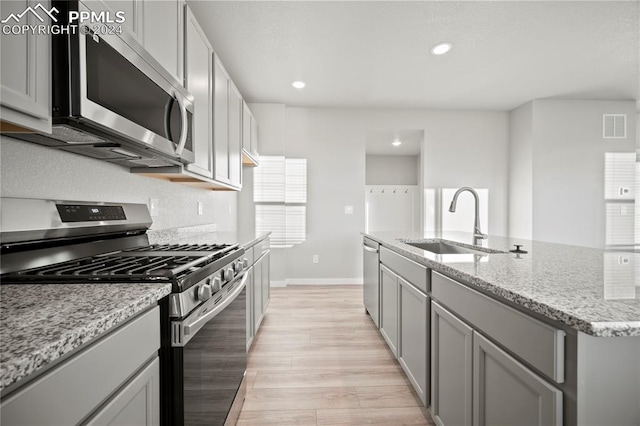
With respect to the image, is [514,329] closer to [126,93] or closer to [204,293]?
[204,293]

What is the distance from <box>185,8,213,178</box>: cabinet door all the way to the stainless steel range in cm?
61

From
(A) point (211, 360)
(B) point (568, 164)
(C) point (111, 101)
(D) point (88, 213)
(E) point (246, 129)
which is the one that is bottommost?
(A) point (211, 360)

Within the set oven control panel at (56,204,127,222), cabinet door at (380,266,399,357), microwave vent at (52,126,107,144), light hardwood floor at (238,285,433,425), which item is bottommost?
light hardwood floor at (238,285,433,425)

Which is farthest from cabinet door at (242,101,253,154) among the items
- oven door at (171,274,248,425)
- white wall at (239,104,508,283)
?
oven door at (171,274,248,425)

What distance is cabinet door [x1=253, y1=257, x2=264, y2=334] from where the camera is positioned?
251cm

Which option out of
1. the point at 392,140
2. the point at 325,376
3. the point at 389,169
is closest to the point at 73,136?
the point at 325,376

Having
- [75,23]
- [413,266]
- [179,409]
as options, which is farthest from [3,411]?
[413,266]

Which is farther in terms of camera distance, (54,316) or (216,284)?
(216,284)

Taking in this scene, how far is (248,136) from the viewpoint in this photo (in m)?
3.73

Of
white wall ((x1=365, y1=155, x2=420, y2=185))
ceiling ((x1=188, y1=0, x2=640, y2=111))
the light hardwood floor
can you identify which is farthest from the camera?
white wall ((x1=365, y1=155, x2=420, y2=185))

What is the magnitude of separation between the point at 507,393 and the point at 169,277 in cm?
109

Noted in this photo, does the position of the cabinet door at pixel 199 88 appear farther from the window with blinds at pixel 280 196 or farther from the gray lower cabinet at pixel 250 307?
the window with blinds at pixel 280 196

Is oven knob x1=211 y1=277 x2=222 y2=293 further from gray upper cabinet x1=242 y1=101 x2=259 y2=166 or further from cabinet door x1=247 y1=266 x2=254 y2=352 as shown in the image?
gray upper cabinet x1=242 y1=101 x2=259 y2=166

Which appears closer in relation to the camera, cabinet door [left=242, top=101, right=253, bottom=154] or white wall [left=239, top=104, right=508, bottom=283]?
cabinet door [left=242, top=101, right=253, bottom=154]
